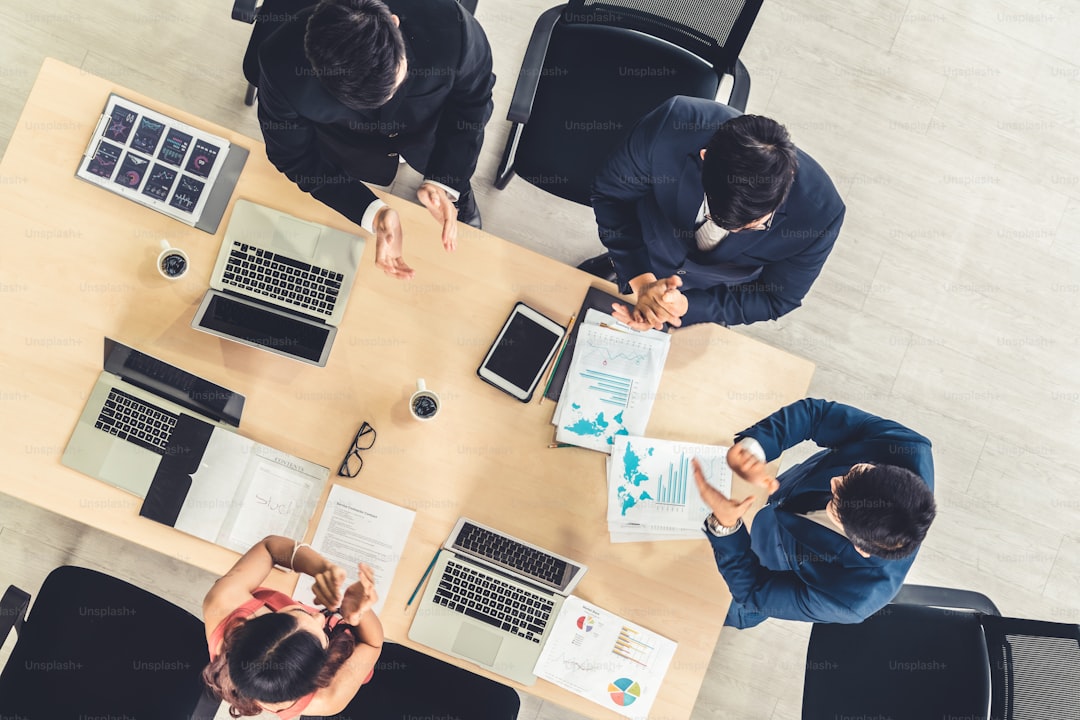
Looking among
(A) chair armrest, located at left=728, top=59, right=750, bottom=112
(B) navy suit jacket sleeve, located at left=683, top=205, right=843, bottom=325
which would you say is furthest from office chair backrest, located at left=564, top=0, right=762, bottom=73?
(B) navy suit jacket sleeve, located at left=683, top=205, right=843, bottom=325

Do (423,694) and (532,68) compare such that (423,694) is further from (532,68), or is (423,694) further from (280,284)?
(532,68)

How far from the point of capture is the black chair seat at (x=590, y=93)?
2.27 m

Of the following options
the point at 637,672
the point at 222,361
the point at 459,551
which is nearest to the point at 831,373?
the point at 637,672

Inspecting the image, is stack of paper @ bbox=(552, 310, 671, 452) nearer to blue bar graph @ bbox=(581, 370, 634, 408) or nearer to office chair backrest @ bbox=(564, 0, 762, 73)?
blue bar graph @ bbox=(581, 370, 634, 408)

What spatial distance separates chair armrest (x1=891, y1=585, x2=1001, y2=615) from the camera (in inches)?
80.2

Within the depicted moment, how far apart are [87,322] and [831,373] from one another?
8.24ft

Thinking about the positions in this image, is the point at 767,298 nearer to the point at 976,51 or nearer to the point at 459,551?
the point at 459,551

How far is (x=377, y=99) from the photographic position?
1.53 meters

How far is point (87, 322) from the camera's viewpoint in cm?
187

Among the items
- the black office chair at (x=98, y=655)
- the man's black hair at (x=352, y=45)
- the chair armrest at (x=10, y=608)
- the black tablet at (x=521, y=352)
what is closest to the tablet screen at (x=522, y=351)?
the black tablet at (x=521, y=352)

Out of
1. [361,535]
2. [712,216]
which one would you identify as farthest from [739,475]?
[361,535]

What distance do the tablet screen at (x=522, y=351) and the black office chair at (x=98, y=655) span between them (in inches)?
46.7

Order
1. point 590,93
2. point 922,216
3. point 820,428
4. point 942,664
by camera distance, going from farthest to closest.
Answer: point 922,216, point 590,93, point 820,428, point 942,664

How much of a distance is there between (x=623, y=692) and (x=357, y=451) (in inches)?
36.6
